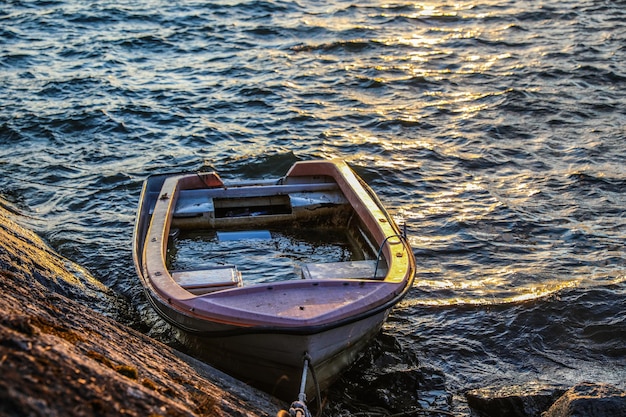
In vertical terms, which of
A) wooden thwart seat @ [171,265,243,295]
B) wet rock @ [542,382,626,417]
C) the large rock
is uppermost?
the large rock

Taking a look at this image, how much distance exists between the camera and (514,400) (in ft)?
20.7

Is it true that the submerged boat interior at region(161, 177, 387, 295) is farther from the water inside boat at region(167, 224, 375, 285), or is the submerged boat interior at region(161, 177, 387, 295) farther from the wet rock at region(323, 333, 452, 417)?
the wet rock at region(323, 333, 452, 417)

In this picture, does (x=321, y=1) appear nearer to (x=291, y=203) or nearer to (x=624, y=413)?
(x=291, y=203)

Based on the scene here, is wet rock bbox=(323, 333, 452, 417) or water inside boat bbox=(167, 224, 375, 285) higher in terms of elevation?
water inside boat bbox=(167, 224, 375, 285)

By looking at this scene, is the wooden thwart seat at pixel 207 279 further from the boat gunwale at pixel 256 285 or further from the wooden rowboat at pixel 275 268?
the boat gunwale at pixel 256 285

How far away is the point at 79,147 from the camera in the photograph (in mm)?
13219

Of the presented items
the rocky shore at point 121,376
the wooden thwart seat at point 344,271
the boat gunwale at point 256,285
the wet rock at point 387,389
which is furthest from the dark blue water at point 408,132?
the boat gunwale at point 256,285

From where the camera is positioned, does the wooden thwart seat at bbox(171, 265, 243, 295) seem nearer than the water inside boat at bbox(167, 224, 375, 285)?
Yes

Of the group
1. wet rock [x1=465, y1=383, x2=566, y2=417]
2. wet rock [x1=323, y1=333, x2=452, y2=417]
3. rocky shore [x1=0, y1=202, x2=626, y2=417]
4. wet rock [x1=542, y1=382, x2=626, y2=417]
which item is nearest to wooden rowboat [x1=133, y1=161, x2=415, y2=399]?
wet rock [x1=323, y1=333, x2=452, y2=417]

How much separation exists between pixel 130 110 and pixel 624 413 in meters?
11.1

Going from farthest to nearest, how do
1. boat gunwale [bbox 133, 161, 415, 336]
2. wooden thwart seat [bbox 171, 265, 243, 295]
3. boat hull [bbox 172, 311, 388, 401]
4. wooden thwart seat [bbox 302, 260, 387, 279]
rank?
1. wooden thwart seat [bbox 302, 260, 387, 279]
2. wooden thwart seat [bbox 171, 265, 243, 295]
3. boat hull [bbox 172, 311, 388, 401]
4. boat gunwale [bbox 133, 161, 415, 336]

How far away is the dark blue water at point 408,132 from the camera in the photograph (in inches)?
332

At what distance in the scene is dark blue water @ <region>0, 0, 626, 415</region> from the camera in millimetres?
8430

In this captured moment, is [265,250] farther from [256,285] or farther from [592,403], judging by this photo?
[592,403]
